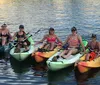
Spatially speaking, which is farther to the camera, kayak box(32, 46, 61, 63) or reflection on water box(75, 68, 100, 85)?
kayak box(32, 46, 61, 63)

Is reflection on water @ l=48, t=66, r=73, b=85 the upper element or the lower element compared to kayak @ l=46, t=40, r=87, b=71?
lower

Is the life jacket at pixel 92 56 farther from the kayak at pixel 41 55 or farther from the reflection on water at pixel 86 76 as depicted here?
the kayak at pixel 41 55

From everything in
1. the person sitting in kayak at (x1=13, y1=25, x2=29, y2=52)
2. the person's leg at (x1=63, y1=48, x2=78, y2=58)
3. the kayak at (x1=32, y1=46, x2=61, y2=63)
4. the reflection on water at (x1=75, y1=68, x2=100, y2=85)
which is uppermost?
the person sitting in kayak at (x1=13, y1=25, x2=29, y2=52)

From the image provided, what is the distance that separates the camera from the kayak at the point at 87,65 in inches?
558

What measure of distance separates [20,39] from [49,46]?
1968 millimetres

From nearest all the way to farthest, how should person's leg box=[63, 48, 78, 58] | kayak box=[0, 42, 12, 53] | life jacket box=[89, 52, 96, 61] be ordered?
life jacket box=[89, 52, 96, 61]
person's leg box=[63, 48, 78, 58]
kayak box=[0, 42, 12, 53]

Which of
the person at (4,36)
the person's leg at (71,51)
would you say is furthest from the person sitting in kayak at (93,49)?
the person at (4,36)

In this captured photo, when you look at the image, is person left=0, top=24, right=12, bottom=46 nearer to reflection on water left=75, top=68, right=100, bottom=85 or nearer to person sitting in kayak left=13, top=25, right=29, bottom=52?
person sitting in kayak left=13, top=25, right=29, bottom=52

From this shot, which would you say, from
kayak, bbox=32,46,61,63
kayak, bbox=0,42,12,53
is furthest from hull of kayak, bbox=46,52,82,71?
kayak, bbox=0,42,12,53

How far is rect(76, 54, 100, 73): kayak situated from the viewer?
14164 mm

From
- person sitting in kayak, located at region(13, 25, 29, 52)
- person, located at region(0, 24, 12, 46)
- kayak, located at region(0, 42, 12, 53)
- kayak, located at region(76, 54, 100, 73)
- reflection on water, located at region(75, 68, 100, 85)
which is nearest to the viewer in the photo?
reflection on water, located at region(75, 68, 100, 85)

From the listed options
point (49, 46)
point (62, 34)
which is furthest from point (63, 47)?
point (62, 34)

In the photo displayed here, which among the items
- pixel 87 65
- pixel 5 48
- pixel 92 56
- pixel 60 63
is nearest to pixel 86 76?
pixel 87 65

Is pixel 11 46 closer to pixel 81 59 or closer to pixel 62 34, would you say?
pixel 81 59
